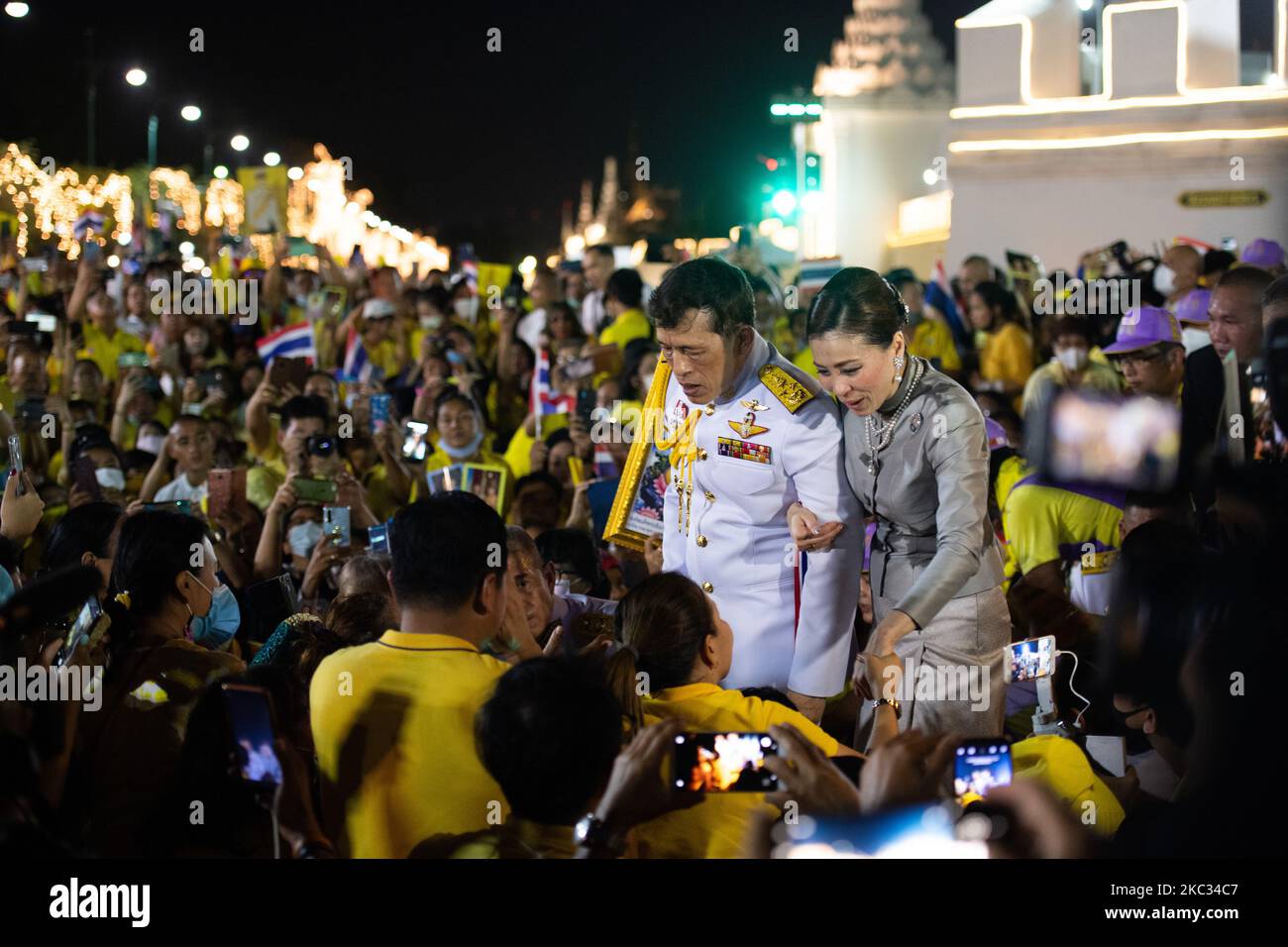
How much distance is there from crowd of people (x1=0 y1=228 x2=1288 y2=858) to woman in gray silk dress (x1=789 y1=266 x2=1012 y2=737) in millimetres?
11

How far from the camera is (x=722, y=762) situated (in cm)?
306

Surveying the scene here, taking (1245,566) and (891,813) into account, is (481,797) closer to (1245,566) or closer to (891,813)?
(891,813)

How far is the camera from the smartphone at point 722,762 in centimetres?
305

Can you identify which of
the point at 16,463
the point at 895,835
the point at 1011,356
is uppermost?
the point at 1011,356

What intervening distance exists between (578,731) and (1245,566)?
1383mm

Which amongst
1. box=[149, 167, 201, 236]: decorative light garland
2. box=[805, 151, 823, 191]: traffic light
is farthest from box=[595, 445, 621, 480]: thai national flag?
box=[149, 167, 201, 236]: decorative light garland

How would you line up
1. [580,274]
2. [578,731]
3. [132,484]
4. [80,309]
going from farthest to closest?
[580,274]
[80,309]
[132,484]
[578,731]

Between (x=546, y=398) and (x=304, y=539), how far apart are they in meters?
2.42

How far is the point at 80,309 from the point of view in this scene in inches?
474

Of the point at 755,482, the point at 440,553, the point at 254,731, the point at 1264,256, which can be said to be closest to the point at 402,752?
the point at 254,731

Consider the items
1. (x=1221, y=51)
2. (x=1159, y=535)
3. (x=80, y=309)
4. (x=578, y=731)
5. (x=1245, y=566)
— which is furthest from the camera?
(x=1221, y=51)

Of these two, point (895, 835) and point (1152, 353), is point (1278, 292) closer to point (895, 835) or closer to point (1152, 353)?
point (1152, 353)

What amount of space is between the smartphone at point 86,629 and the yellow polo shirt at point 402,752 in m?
0.77
